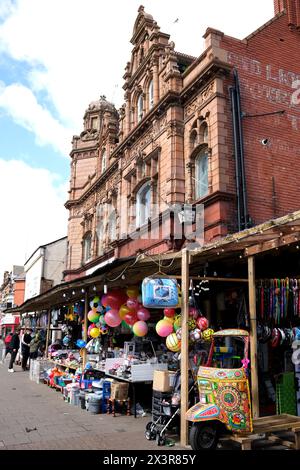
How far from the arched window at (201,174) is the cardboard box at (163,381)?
742cm

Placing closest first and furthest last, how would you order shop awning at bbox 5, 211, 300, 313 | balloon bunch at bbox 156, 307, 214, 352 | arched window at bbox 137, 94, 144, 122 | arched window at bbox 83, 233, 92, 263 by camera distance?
shop awning at bbox 5, 211, 300, 313 < balloon bunch at bbox 156, 307, 214, 352 < arched window at bbox 137, 94, 144, 122 < arched window at bbox 83, 233, 92, 263

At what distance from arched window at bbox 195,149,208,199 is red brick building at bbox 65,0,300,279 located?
4 cm

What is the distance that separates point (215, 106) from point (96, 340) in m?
A: 8.57

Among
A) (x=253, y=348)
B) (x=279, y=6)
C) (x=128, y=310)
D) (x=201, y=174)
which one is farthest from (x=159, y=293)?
Result: (x=279, y=6)

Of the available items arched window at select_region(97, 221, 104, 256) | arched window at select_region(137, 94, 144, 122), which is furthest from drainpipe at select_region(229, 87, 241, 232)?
arched window at select_region(97, 221, 104, 256)

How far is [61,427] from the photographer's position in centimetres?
853

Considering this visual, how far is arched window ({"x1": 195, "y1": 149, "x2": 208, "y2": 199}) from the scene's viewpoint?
1416cm

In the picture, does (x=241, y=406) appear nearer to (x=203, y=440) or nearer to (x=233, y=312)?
(x=203, y=440)

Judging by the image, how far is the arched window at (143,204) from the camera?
57.9 ft

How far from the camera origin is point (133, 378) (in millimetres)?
9422

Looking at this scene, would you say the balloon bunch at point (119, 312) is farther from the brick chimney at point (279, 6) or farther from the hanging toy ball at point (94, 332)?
the brick chimney at point (279, 6)

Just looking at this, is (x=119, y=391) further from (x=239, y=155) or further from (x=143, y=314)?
(x=239, y=155)

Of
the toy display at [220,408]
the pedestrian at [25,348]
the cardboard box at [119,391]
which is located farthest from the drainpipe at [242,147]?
the pedestrian at [25,348]

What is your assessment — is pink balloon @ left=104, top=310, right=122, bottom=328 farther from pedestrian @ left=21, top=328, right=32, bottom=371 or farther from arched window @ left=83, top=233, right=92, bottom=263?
arched window @ left=83, top=233, right=92, bottom=263
